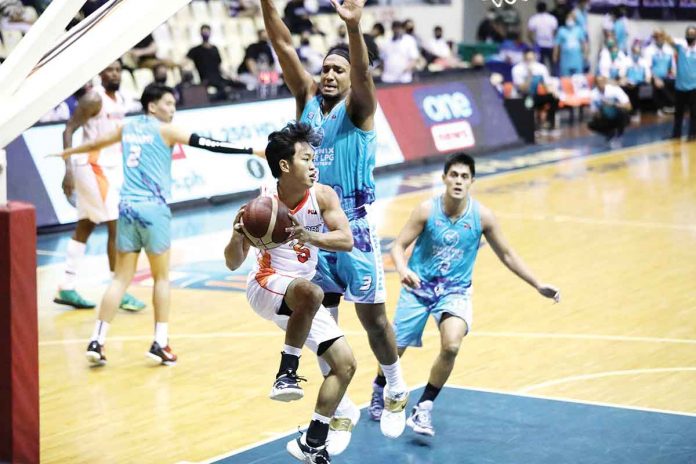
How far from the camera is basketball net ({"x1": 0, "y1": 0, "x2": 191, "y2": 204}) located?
5980 millimetres

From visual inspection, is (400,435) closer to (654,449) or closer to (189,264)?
(654,449)

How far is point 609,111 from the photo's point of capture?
23.3 meters

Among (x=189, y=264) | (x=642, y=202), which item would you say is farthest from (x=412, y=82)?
(x=189, y=264)

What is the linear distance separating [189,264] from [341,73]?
6.41 metres

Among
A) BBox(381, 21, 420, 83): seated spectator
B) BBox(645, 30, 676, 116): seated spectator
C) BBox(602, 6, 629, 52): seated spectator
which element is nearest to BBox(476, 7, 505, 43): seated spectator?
BBox(602, 6, 629, 52): seated spectator

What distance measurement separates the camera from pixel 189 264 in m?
13.4

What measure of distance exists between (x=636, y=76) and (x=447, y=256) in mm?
20744

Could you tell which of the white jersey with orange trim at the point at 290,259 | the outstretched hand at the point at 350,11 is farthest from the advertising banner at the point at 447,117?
the outstretched hand at the point at 350,11

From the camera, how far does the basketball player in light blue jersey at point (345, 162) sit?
7297mm

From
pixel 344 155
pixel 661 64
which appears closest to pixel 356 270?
pixel 344 155

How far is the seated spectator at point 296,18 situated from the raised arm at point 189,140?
42.4 ft

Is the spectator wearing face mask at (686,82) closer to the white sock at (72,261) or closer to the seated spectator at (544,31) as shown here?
the seated spectator at (544,31)

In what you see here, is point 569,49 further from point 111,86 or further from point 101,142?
point 101,142

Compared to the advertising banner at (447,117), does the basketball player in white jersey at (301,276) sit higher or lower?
higher
